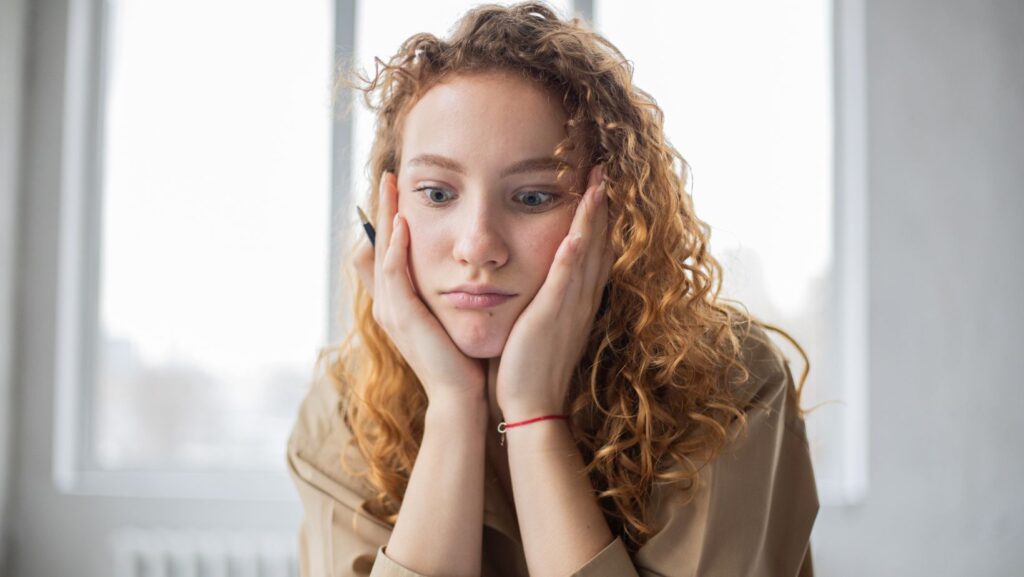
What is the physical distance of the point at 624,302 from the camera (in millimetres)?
1053

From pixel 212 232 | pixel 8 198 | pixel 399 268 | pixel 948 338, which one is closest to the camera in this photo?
pixel 399 268

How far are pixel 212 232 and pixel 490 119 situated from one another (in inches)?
71.5


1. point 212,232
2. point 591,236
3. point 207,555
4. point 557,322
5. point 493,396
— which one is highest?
point 212,232

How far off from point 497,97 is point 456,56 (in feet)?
0.33

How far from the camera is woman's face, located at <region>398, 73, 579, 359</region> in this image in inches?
36.4

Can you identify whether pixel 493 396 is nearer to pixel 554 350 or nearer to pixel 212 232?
pixel 554 350

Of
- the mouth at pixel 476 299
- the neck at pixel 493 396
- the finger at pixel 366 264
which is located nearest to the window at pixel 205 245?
the finger at pixel 366 264

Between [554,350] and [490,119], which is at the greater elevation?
[490,119]

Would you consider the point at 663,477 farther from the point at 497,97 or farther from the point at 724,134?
the point at 724,134

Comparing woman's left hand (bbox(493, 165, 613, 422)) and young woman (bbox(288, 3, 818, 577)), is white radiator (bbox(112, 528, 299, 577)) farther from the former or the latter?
woman's left hand (bbox(493, 165, 613, 422))

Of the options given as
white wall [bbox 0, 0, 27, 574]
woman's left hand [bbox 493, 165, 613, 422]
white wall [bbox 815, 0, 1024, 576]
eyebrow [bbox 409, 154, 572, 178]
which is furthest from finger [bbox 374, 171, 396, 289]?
white wall [bbox 0, 0, 27, 574]

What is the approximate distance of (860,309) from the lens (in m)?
2.21

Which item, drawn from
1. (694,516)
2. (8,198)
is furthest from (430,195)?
(8,198)

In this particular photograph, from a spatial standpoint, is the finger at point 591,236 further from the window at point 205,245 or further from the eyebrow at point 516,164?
the window at point 205,245
